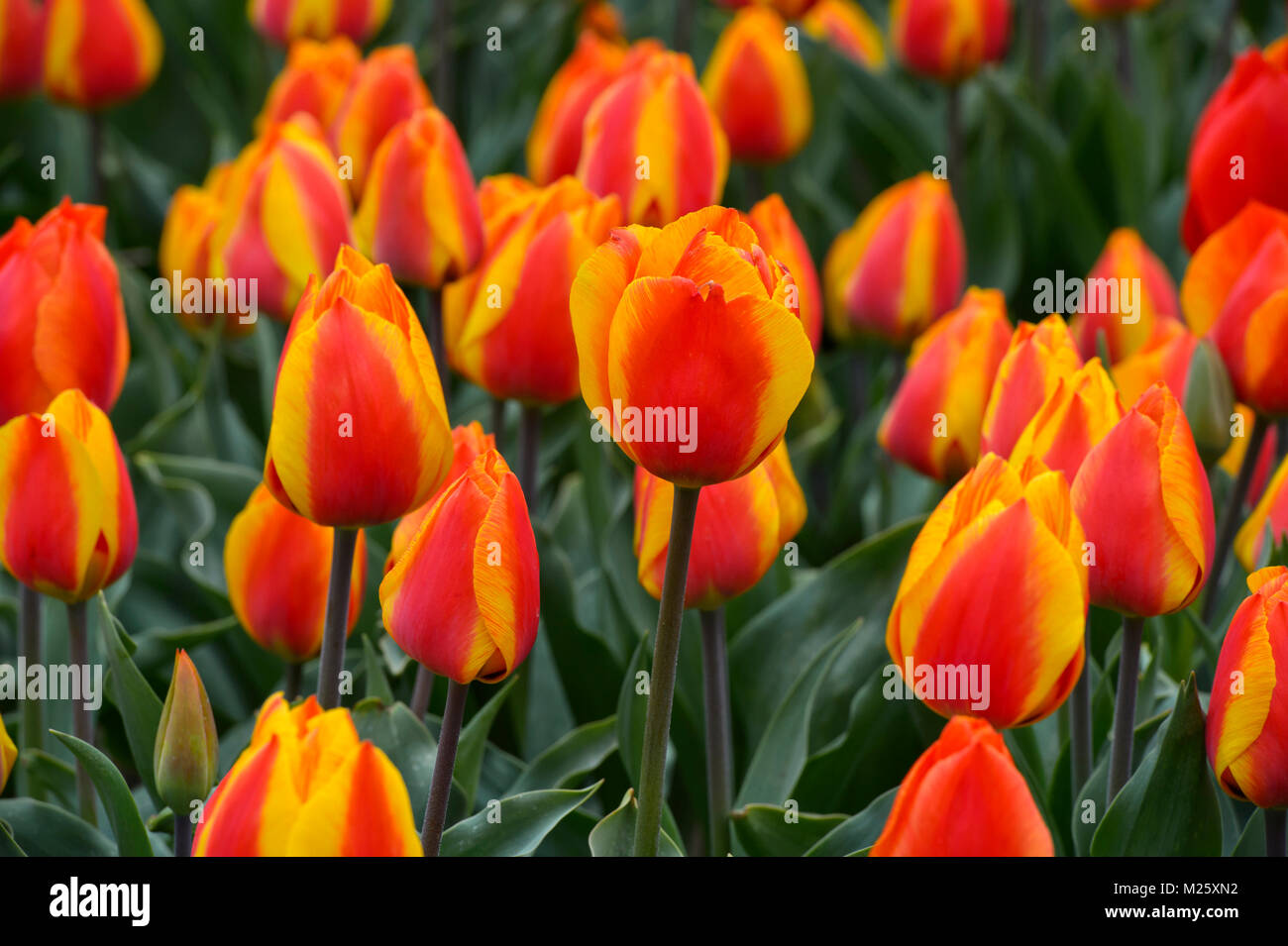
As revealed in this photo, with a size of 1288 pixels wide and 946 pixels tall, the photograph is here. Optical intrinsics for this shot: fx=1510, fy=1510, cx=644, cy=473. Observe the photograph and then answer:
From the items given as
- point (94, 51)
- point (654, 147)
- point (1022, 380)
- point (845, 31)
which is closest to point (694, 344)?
point (1022, 380)

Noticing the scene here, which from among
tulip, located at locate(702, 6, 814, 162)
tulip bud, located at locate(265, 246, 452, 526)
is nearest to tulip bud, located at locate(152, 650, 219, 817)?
tulip bud, located at locate(265, 246, 452, 526)

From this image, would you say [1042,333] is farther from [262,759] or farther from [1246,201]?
[262,759]

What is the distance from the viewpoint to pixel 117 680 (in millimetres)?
973

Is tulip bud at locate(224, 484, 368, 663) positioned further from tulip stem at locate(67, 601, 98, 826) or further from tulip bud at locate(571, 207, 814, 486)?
tulip bud at locate(571, 207, 814, 486)

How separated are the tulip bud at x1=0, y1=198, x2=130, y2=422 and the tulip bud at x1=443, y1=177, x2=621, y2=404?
0.27m

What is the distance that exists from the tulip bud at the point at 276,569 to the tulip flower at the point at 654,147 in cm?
48

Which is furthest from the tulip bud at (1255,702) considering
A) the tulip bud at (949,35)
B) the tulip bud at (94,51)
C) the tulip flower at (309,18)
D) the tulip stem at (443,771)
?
the tulip flower at (309,18)

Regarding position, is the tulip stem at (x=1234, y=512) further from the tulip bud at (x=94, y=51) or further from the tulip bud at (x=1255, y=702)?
the tulip bud at (x=94, y=51)

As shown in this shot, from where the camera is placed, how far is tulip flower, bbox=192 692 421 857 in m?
0.63

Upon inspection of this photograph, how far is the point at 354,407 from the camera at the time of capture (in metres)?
0.79

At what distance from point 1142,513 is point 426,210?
25.9 inches

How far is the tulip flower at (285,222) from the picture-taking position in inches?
53.6

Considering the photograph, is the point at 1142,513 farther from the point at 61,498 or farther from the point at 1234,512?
the point at 61,498
